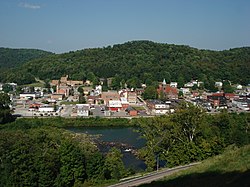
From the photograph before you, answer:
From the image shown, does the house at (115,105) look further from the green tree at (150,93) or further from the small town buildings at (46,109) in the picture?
the green tree at (150,93)

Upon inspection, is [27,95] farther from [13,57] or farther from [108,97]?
[13,57]

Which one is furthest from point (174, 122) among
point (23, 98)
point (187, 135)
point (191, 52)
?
point (191, 52)

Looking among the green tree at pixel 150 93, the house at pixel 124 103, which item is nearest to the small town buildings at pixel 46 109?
the house at pixel 124 103

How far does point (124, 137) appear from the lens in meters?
13.1

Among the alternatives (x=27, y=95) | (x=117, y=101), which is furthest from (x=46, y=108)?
(x=27, y=95)

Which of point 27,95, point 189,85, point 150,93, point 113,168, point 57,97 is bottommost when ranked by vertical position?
point 113,168

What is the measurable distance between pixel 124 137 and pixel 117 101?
23.1 feet

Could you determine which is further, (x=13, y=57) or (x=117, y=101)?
(x=13, y=57)

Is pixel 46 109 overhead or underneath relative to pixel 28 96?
underneath

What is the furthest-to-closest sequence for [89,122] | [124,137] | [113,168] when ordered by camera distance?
[89,122]
[124,137]
[113,168]

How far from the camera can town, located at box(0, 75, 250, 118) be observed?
18000 millimetres

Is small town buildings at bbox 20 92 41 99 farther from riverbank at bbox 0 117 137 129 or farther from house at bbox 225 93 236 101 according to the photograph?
house at bbox 225 93 236 101

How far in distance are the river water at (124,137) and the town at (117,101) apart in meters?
2.31

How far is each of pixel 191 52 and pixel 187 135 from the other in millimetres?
28830
